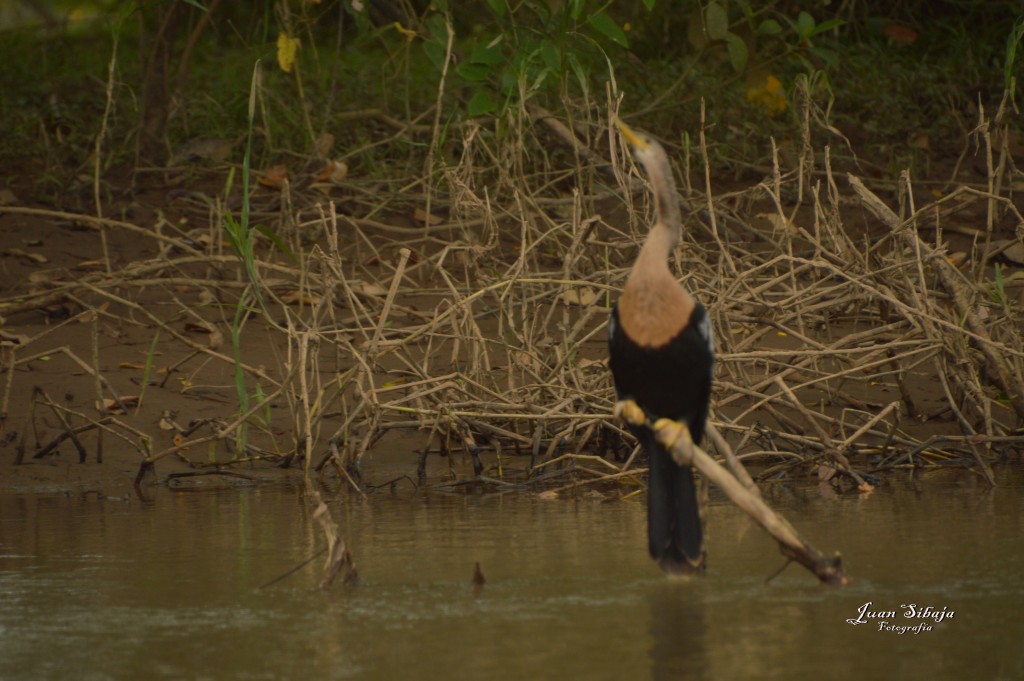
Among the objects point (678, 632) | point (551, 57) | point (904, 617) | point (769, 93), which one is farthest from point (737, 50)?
point (678, 632)

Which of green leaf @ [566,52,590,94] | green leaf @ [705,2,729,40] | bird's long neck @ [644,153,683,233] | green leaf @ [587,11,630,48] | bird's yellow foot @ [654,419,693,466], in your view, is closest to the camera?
bird's yellow foot @ [654,419,693,466]

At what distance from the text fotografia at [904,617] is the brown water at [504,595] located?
0.8 inches

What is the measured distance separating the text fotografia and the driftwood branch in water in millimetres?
144

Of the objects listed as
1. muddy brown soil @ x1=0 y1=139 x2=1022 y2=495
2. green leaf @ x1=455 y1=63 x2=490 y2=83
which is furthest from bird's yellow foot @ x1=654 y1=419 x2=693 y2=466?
green leaf @ x1=455 y1=63 x2=490 y2=83

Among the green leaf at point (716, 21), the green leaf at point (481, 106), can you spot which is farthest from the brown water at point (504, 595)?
the green leaf at point (716, 21)

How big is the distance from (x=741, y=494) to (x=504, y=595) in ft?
2.53

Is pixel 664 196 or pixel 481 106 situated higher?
pixel 481 106

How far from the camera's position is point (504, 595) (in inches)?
150

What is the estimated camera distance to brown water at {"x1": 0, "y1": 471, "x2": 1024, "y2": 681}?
3.20m

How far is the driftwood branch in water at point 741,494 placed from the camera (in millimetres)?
3367

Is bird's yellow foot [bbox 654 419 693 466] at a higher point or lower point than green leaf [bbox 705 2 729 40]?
lower

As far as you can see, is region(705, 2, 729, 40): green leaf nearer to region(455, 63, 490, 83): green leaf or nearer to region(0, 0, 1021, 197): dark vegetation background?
region(0, 0, 1021, 197): dark vegetation background

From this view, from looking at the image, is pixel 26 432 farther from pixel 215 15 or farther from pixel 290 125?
pixel 215 15

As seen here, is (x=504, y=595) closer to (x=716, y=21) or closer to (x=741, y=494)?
(x=741, y=494)
